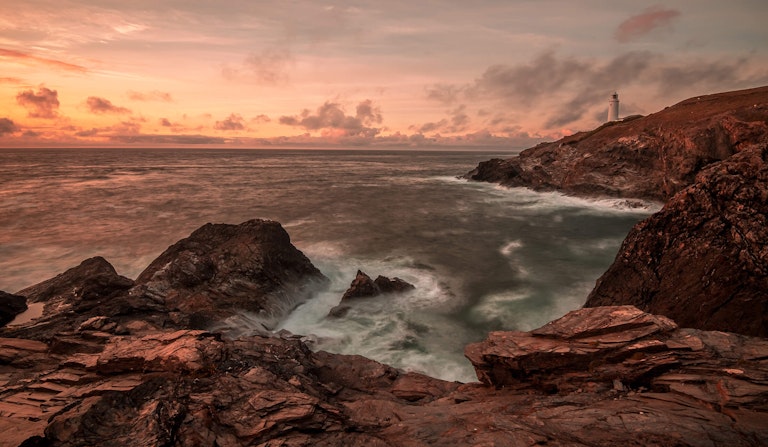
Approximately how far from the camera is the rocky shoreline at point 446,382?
22.2 feet

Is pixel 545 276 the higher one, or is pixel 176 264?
pixel 176 264

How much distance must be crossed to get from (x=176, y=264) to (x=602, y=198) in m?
50.4

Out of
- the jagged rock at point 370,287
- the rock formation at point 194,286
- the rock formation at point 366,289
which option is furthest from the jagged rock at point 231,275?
the jagged rock at point 370,287

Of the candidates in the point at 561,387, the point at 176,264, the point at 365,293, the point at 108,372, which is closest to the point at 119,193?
the point at 176,264

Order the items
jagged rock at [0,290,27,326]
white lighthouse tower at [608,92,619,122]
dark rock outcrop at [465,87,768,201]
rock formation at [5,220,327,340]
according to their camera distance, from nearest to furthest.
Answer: rock formation at [5,220,327,340], jagged rock at [0,290,27,326], dark rock outcrop at [465,87,768,201], white lighthouse tower at [608,92,619,122]

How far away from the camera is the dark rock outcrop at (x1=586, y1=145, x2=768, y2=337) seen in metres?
11.9

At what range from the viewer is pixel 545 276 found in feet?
79.9

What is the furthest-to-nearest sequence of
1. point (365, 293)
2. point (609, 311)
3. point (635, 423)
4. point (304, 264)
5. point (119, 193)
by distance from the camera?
point (119, 193)
point (304, 264)
point (365, 293)
point (609, 311)
point (635, 423)

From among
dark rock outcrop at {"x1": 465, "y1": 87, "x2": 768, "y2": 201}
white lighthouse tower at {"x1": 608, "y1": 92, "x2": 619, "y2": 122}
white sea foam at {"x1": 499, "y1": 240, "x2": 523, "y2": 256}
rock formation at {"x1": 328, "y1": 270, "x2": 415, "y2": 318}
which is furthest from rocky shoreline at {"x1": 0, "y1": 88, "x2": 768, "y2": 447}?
white lighthouse tower at {"x1": 608, "y1": 92, "x2": 619, "y2": 122}

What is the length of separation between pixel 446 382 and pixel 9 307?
1672cm

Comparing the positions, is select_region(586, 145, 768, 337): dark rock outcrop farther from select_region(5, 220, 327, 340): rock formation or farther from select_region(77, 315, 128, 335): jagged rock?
select_region(77, 315, 128, 335): jagged rock

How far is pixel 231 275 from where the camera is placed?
18469mm

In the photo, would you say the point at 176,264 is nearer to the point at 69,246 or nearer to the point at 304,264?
the point at 304,264

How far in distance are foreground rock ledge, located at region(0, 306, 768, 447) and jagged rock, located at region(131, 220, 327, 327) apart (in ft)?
15.4
